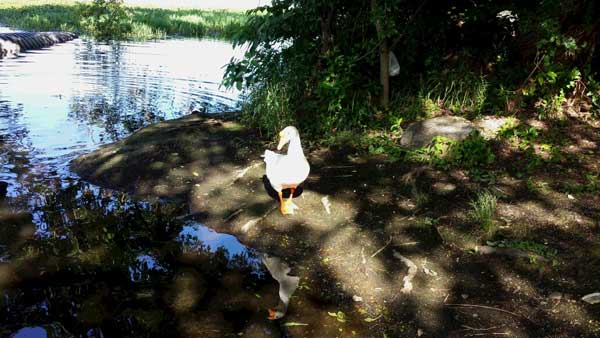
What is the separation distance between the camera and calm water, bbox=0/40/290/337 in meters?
3.72

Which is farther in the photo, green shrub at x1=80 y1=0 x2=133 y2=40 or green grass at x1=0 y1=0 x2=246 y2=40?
green grass at x1=0 y1=0 x2=246 y2=40

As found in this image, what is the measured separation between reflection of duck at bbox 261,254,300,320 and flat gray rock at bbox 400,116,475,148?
277 cm

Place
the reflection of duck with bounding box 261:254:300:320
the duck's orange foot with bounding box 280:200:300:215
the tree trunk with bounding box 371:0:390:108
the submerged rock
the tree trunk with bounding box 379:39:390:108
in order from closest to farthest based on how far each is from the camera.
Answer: the reflection of duck with bounding box 261:254:300:320
the duck's orange foot with bounding box 280:200:300:215
the tree trunk with bounding box 371:0:390:108
the tree trunk with bounding box 379:39:390:108
the submerged rock

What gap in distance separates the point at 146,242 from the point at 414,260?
2.69m

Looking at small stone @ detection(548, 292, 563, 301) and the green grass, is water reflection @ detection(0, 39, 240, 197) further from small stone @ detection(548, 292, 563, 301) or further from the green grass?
the green grass

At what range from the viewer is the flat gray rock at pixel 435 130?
20.6 ft

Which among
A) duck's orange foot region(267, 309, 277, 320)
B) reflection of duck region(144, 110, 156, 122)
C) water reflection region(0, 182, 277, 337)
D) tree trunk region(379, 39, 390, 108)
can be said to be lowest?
water reflection region(0, 182, 277, 337)

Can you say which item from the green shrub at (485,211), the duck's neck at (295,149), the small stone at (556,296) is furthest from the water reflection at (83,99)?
the small stone at (556,296)

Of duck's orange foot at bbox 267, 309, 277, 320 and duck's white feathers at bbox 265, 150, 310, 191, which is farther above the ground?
duck's white feathers at bbox 265, 150, 310, 191

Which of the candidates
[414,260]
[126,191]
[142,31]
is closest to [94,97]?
[126,191]

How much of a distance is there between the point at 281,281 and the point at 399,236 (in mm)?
1304

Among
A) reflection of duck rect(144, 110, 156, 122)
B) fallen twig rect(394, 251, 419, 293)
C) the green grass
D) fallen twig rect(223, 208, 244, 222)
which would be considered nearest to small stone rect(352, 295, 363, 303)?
fallen twig rect(394, 251, 419, 293)

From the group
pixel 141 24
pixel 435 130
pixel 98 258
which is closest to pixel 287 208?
pixel 98 258

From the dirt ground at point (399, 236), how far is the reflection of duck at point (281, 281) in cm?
8
